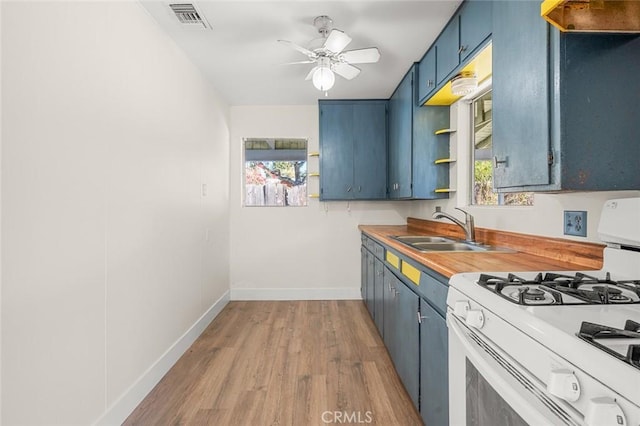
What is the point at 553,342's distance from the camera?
0.64 meters

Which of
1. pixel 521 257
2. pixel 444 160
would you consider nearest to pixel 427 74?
pixel 444 160

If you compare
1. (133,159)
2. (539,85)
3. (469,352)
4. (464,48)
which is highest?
(464,48)

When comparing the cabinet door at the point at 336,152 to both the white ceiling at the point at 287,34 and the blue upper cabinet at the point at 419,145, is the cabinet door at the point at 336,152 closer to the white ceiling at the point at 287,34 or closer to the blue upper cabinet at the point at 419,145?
Result: the white ceiling at the point at 287,34

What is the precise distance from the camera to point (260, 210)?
13.6 feet

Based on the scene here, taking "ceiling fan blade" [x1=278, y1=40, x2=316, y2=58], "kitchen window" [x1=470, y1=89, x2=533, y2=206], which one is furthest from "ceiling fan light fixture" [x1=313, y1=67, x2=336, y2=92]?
"kitchen window" [x1=470, y1=89, x2=533, y2=206]

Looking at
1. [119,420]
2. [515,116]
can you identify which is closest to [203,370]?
[119,420]

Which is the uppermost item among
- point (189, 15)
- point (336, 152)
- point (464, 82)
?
point (189, 15)

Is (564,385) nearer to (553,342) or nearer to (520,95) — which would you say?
(553,342)

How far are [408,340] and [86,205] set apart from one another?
1.85 meters

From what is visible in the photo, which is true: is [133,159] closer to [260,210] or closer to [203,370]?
[203,370]

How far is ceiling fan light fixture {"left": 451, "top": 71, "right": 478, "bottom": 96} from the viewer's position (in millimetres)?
2131

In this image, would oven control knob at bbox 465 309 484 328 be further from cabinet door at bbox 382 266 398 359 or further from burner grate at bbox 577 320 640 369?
cabinet door at bbox 382 266 398 359

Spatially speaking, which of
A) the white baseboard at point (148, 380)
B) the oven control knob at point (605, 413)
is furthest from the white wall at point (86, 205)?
the oven control knob at point (605, 413)

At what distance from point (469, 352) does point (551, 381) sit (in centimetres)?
38
